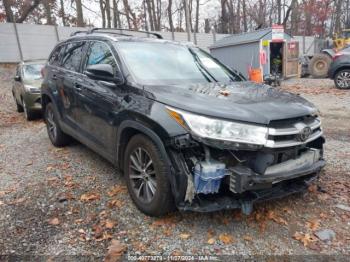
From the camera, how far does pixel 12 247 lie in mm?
2949

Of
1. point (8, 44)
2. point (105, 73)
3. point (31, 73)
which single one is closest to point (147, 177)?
point (105, 73)

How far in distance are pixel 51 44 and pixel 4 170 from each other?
50.5ft

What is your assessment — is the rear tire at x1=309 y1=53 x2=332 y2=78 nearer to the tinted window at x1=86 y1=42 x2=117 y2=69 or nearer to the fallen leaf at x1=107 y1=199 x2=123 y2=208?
the tinted window at x1=86 y1=42 x2=117 y2=69

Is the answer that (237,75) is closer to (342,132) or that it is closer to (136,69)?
(136,69)

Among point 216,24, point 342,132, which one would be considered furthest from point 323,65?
point 216,24

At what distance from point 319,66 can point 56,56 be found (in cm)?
1587

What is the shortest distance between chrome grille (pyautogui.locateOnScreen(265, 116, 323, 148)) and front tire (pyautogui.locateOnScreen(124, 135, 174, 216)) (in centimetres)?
96

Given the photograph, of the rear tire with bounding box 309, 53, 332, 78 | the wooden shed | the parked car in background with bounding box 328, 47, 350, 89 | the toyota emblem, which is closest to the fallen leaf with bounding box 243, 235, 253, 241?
the toyota emblem

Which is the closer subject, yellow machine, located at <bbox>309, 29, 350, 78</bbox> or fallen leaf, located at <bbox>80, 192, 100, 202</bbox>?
fallen leaf, located at <bbox>80, 192, 100, 202</bbox>

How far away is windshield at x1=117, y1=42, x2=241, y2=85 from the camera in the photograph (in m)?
3.64

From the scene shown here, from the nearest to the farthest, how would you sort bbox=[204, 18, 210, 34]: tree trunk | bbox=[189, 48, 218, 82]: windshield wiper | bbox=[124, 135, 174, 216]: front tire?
bbox=[124, 135, 174, 216]: front tire, bbox=[189, 48, 218, 82]: windshield wiper, bbox=[204, 18, 210, 34]: tree trunk

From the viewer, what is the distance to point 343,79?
39.4 ft

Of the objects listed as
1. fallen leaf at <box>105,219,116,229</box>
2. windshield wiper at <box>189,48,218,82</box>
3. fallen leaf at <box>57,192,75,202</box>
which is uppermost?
windshield wiper at <box>189,48,218,82</box>

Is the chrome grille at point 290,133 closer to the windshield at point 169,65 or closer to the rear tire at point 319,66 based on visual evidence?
the windshield at point 169,65
